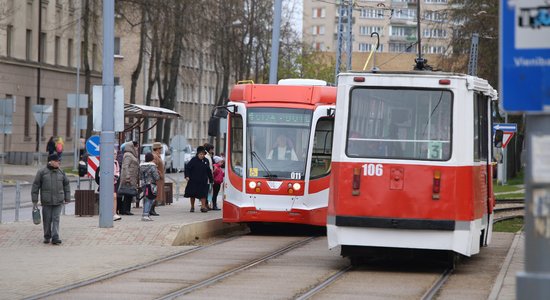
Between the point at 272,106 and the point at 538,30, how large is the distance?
55.0 ft

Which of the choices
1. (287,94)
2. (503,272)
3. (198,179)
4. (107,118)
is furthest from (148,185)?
(503,272)

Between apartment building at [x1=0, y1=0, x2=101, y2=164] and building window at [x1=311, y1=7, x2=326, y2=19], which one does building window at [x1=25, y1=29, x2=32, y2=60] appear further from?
building window at [x1=311, y1=7, x2=326, y2=19]

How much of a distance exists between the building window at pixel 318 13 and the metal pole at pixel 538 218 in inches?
6540

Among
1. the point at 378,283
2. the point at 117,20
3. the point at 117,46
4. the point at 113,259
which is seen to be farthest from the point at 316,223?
the point at 117,46

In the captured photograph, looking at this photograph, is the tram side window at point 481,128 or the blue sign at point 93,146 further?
the blue sign at point 93,146

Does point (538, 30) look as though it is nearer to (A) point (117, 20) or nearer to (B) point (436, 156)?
(B) point (436, 156)

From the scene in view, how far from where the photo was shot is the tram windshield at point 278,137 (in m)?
23.9

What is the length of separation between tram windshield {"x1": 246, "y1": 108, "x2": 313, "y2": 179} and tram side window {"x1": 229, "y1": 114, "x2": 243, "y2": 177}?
0.17 metres

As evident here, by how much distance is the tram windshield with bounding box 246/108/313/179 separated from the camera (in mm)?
23859

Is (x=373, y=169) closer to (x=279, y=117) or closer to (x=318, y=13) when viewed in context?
(x=279, y=117)

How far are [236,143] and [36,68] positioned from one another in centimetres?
4401

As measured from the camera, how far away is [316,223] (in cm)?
2356

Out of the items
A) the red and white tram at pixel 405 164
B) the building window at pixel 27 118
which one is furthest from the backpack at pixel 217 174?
the building window at pixel 27 118

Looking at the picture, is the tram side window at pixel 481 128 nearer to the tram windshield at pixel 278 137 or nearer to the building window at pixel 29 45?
the tram windshield at pixel 278 137
